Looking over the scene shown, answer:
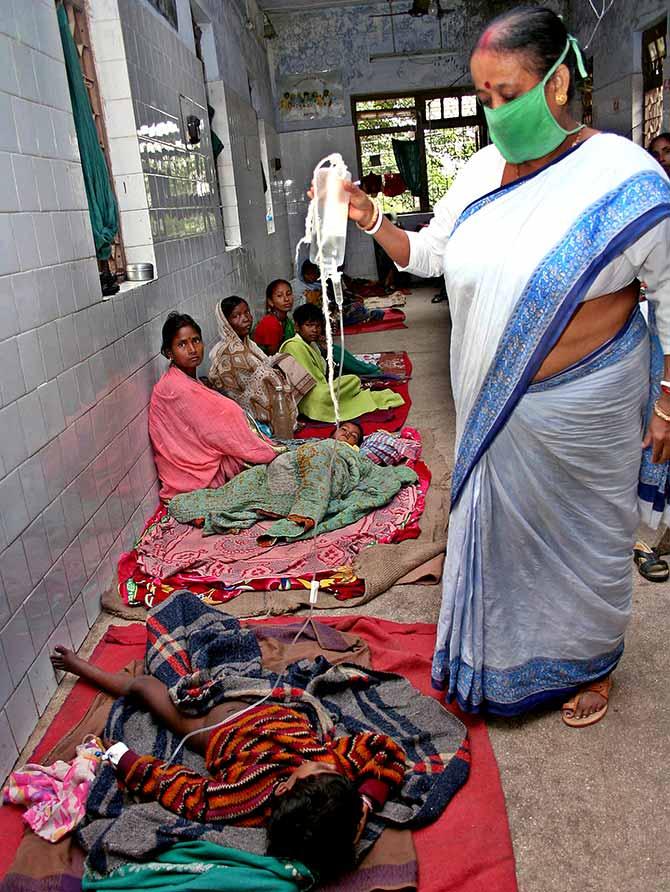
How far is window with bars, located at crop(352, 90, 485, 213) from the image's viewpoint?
1312 cm

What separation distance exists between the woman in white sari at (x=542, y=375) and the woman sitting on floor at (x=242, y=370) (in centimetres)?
290

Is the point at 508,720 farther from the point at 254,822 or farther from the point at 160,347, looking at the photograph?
the point at 160,347

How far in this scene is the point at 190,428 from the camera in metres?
4.22

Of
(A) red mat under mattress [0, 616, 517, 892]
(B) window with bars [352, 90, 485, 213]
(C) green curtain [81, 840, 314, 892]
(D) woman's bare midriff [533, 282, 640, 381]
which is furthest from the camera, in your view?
(B) window with bars [352, 90, 485, 213]

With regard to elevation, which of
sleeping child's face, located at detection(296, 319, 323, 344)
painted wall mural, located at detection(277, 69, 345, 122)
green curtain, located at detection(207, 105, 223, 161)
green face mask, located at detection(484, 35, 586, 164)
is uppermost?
painted wall mural, located at detection(277, 69, 345, 122)

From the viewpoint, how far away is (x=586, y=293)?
1.93m

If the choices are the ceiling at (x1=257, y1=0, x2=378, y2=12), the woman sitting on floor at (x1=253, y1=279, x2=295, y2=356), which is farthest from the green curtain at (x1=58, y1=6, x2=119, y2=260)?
the ceiling at (x1=257, y1=0, x2=378, y2=12)

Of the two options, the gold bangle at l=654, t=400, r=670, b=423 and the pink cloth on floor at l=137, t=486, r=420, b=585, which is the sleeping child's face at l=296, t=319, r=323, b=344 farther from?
the gold bangle at l=654, t=400, r=670, b=423

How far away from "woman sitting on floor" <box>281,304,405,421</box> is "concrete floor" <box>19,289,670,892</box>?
2.90 m

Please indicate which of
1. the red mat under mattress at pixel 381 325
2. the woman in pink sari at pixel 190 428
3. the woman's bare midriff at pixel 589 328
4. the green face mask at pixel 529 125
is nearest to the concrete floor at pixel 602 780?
the woman's bare midriff at pixel 589 328

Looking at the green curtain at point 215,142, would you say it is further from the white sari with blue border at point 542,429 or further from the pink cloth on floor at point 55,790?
the pink cloth on floor at point 55,790

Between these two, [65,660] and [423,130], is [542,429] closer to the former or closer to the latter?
[65,660]

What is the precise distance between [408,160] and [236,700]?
12.5 m

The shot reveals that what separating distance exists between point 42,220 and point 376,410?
10.7 ft
